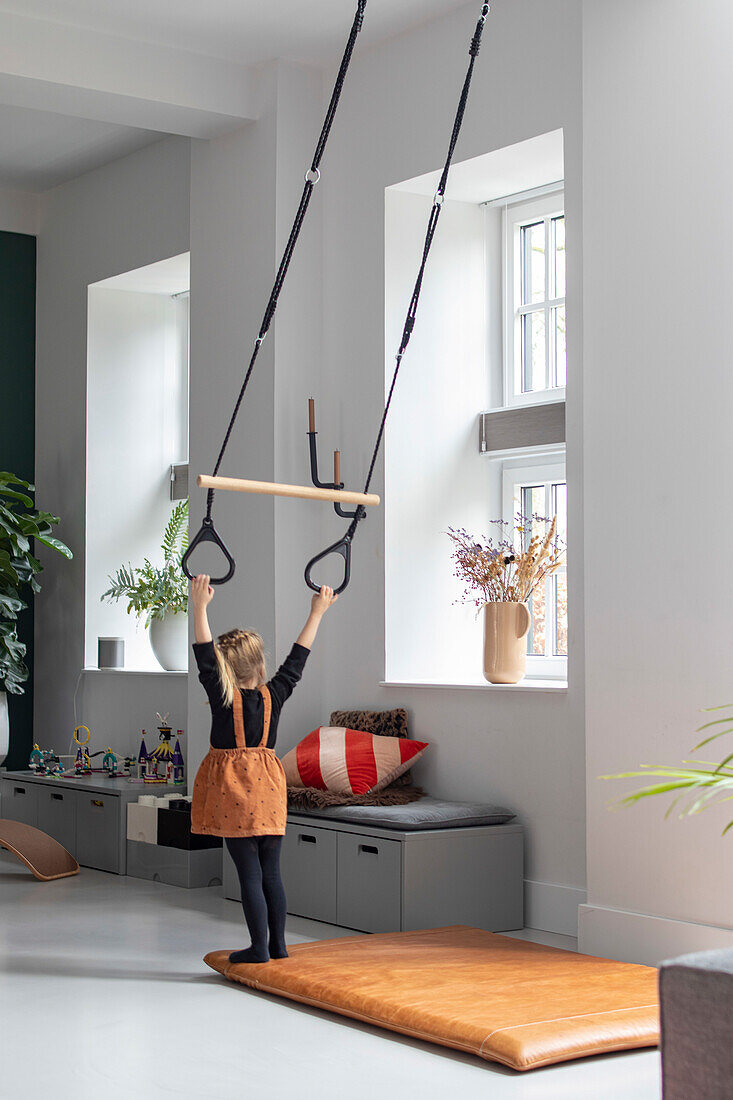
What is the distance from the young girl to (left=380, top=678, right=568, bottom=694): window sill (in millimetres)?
1059

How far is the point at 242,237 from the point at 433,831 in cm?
283

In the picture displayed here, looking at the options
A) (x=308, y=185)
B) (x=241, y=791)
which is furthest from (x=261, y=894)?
(x=308, y=185)

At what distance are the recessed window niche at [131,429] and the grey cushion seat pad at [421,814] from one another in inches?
113

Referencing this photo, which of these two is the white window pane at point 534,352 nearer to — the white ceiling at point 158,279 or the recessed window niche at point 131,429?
the white ceiling at point 158,279

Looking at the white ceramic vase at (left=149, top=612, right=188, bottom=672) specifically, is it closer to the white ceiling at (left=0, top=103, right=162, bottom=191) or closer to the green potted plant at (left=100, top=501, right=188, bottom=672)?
the green potted plant at (left=100, top=501, right=188, bottom=672)

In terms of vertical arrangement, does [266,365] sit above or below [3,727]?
above

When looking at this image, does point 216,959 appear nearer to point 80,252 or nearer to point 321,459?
point 321,459

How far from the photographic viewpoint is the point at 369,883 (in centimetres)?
466

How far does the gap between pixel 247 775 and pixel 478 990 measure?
95 centimetres

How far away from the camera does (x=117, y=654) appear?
7.35m

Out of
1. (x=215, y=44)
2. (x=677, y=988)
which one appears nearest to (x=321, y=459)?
(x=215, y=44)

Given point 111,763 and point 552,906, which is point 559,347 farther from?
point 111,763

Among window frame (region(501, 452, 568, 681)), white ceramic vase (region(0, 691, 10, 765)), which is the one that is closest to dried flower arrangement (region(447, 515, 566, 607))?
window frame (region(501, 452, 568, 681))

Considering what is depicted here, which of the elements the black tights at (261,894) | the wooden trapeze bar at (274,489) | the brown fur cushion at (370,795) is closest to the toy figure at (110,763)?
the brown fur cushion at (370,795)
